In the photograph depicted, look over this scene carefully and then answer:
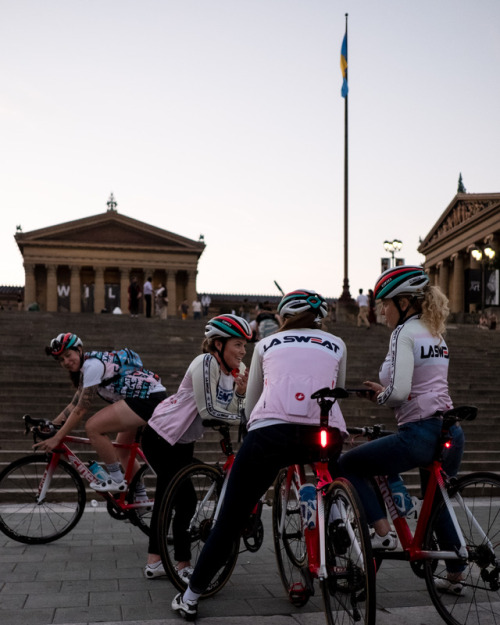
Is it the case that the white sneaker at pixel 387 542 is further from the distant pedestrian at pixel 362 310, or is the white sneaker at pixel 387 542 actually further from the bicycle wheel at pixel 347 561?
the distant pedestrian at pixel 362 310

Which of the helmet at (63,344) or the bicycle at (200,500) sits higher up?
the helmet at (63,344)

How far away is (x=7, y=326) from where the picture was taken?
18.8 meters

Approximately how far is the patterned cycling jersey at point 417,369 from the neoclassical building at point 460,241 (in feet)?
138

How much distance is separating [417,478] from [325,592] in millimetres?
6314

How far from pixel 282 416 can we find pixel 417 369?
35.3 inches

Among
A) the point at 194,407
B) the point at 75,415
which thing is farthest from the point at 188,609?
the point at 75,415

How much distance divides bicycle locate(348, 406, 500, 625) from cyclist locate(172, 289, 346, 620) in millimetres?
380

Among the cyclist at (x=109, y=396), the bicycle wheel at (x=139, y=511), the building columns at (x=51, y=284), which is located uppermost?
the building columns at (x=51, y=284)

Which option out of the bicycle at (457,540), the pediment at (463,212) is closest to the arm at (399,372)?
the bicycle at (457,540)

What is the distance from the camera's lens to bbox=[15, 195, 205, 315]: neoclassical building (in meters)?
66.3

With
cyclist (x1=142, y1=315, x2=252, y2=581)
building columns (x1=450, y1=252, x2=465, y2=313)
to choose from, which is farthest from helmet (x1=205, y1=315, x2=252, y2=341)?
building columns (x1=450, y1=252, x2=465, y2=313)

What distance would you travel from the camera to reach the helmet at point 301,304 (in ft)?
13.0

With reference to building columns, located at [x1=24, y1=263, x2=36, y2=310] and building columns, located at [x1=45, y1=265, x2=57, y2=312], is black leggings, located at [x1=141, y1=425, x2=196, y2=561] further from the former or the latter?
building columns, located at [x1=45, y1=265, x2=57, y2=312]

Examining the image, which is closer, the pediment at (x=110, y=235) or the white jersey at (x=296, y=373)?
the white jersey at (x=296, y=373)
